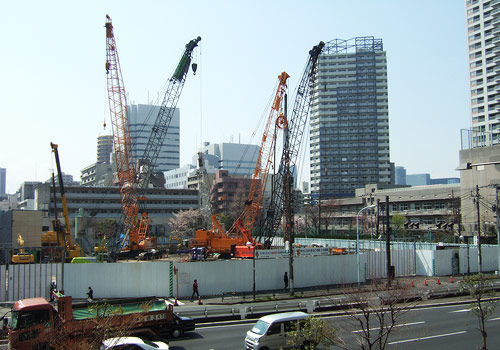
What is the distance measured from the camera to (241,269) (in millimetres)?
39312

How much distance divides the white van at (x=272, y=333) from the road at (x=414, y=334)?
2031 mm

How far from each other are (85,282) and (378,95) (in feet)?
495

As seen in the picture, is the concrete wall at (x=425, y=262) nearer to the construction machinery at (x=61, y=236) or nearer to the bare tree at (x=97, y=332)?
the bare tree at (x=97, y=332)

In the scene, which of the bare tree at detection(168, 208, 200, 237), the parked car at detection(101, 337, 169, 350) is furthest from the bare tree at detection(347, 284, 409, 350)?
the bare tree at detection(168, 208, 200, 237)

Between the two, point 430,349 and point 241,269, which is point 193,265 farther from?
point 430,349

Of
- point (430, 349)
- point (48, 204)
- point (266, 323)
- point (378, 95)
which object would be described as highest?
point (378, 95)

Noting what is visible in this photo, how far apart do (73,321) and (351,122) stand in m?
159

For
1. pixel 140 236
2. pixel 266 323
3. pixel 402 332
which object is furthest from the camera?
pixel 140 236

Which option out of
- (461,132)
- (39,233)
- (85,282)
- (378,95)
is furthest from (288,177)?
(378,95)

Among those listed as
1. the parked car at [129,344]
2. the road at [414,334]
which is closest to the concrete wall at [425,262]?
the road at [414,334]

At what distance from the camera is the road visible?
67.1 ft

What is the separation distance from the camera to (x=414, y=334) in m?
21.7

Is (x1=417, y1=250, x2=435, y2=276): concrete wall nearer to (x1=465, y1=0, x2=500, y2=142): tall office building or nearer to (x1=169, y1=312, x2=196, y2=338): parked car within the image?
(x1=169, y1=312, x2=196, y2=338): parked car

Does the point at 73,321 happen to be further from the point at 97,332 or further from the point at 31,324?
the point at 97,332
